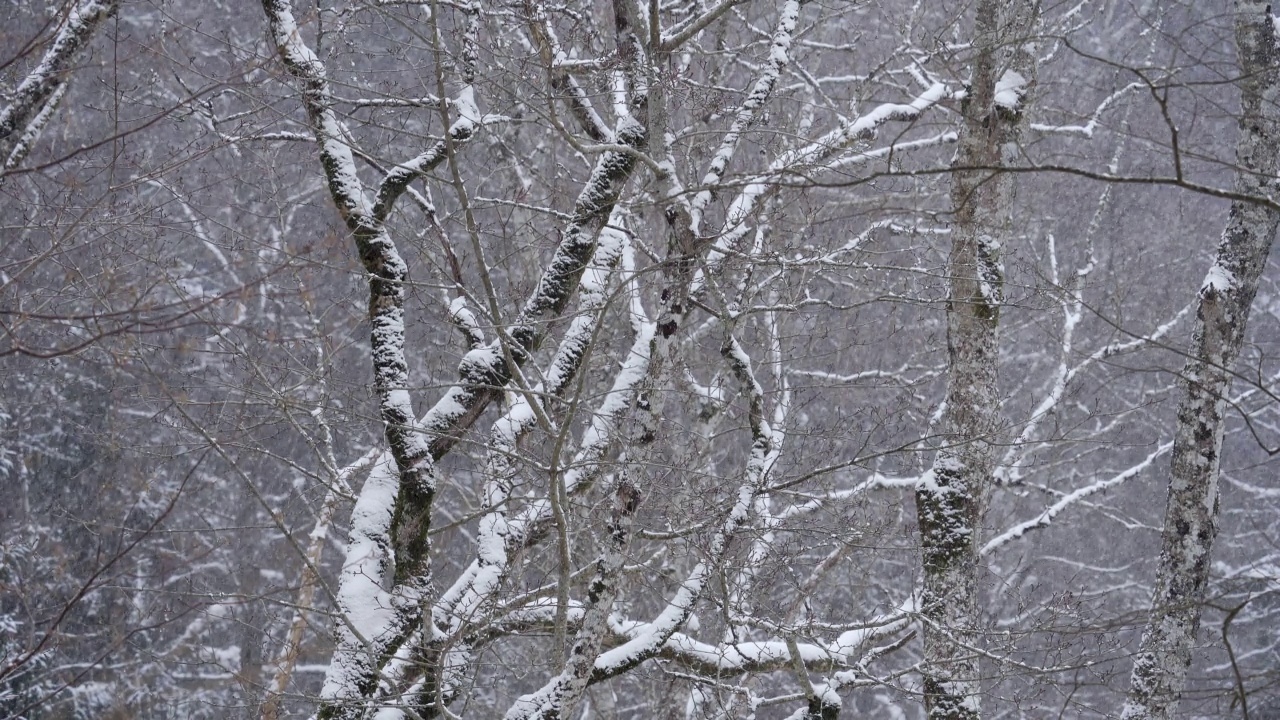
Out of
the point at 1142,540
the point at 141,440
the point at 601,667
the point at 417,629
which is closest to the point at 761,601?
the point at 601,667

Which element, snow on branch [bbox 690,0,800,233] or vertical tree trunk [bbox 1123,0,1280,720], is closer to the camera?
snow on branch [bbox 690,0,800,233]

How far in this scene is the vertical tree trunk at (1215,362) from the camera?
19.2ft

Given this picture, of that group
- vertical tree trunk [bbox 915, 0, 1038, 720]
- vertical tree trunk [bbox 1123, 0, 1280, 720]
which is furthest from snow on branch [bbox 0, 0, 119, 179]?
vertical tree trunk [bbox 1123, 0, 1280, 720]

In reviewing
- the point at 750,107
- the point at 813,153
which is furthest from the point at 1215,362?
the point at 750,107

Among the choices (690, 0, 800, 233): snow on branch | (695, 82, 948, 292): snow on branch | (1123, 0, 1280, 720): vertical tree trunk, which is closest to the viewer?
(695, 82, 948, 292): snow on branch

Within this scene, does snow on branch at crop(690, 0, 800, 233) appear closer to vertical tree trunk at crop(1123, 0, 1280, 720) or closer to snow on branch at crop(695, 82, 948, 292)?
snow on branch at crop(695, 82, 948, 292)

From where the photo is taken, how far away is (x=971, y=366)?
5246mm

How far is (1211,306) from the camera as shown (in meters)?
6.01

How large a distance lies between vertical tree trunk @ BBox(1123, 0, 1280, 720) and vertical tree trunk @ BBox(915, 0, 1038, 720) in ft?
5.11

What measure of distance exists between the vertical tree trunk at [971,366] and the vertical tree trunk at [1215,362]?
5.11 feet

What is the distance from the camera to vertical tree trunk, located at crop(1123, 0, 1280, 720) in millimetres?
5840

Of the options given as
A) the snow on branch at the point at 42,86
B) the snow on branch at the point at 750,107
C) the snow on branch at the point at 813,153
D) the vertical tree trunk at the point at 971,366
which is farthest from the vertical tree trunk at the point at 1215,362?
the snow on branch at the point at 42,86

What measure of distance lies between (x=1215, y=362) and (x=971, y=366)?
1848 mm

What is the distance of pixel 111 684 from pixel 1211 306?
12746mm
